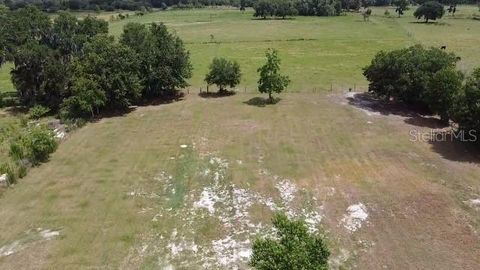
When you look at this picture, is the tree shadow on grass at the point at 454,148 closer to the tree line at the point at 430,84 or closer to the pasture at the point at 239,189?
the pasture at the point at 239,189

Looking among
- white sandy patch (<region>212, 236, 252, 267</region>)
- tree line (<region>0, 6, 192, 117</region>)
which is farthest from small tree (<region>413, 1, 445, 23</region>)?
white sandy patch (<region>212, 236, 252, 267</region>)

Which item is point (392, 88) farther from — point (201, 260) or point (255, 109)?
point (201, 260)

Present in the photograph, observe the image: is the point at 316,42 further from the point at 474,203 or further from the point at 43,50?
the point at 474,203

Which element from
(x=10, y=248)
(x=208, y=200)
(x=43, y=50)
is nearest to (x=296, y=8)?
(x=43, y=50)

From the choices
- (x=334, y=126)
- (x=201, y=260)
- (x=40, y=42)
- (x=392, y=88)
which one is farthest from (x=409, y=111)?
(x=40, y=42)

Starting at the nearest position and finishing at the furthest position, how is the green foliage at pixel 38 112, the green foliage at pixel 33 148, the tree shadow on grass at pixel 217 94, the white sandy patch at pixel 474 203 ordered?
the white sandy patch at pixel 474 203
the green foliage at pixel 33 148
the green foliage at pixel 38 112
the tree shadow on grass at pixel 217 94

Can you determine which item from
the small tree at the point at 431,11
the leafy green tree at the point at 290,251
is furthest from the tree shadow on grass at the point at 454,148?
the small tree at the point at 431,11
